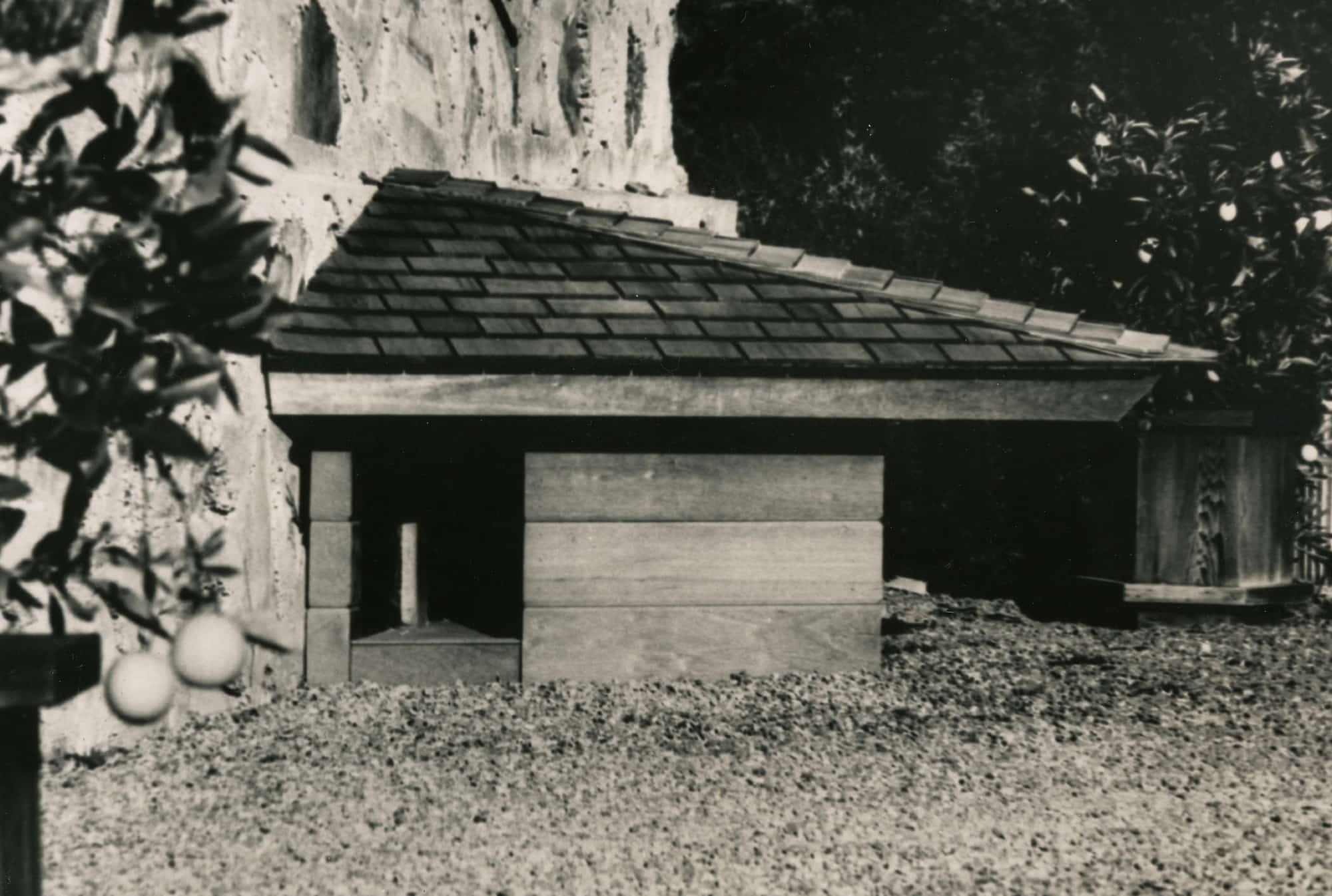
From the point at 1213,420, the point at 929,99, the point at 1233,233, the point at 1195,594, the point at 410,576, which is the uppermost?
the point at 929,99

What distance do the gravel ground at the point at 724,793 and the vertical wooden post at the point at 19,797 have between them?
1.30 metres

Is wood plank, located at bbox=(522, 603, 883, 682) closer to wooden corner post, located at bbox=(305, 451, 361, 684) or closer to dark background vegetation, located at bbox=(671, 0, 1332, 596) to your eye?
wooden corner post, located at bbox=(305, 451, 361, 684)

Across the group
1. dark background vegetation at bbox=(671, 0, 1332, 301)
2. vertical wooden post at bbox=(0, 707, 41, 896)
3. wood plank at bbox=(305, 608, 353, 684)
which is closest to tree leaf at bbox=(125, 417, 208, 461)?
vertical wooden post at bbox=(0, 707, 41, 896)

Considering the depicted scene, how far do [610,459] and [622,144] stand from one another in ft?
15.6

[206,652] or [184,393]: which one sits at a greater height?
[184,393]

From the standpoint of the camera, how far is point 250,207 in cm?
477

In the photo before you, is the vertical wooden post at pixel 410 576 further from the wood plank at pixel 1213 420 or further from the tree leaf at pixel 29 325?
the tree leaf at pixel 29 325

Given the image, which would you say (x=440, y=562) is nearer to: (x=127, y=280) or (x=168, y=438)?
(x=127, y=280)

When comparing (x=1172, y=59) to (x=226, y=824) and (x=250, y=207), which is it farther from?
(x=226, y=824)

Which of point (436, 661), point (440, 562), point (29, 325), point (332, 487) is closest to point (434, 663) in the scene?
point (436, 661)

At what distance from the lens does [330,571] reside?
16.8 feet

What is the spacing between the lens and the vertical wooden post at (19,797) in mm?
1867

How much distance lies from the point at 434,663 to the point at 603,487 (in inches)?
37.6

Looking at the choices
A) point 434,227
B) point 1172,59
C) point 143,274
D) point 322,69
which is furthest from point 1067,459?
point 143,274
